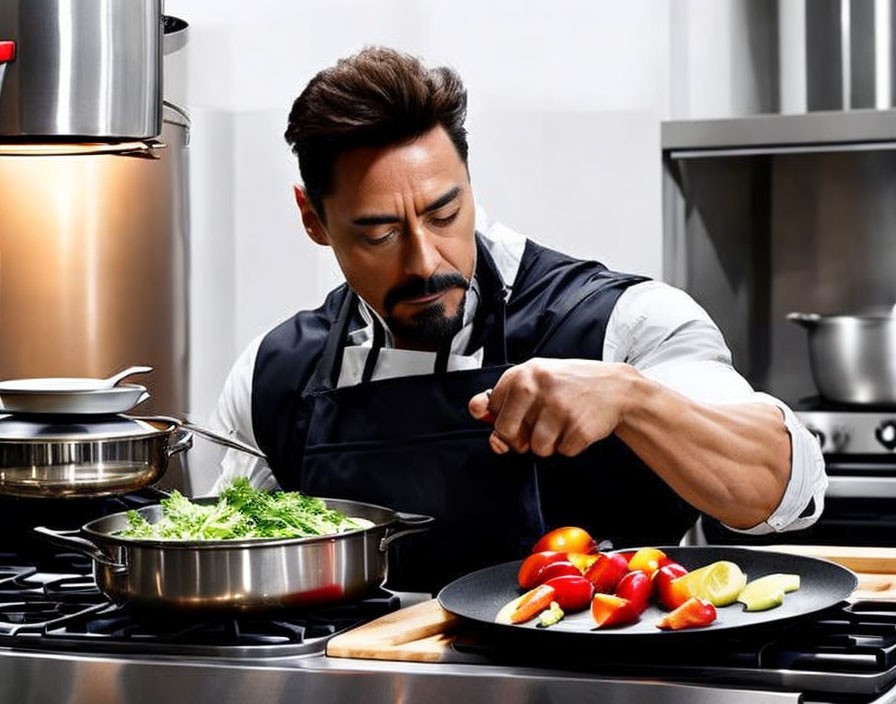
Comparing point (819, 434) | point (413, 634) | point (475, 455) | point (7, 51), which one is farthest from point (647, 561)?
point (819, 434)

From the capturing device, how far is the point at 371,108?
2.08m

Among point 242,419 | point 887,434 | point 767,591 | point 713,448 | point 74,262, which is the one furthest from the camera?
point 74,262

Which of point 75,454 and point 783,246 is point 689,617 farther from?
point 783,246

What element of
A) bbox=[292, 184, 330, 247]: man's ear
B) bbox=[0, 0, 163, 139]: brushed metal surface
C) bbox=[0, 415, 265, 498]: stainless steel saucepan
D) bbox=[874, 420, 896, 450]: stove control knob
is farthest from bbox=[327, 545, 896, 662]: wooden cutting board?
bbox=[874, 420, 896, 450]: stove control knob

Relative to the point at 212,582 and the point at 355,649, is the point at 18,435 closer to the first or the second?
the point at 212,582

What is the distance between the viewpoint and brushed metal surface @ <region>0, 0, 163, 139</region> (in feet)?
4.56

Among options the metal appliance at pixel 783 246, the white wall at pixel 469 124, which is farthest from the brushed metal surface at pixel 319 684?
the metal appliance at pixel 783 246

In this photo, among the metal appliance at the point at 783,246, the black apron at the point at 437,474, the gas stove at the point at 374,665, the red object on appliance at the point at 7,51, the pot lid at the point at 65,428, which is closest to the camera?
the gas stove at the point at 374,665

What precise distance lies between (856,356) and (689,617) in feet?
6.00

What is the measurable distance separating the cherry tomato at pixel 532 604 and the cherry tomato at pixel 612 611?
5cm

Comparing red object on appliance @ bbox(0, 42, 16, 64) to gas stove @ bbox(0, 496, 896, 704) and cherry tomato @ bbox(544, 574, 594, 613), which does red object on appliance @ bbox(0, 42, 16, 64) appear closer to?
gas stove @ bbox(0, 496, 896, 704)

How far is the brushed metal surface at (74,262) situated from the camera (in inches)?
124

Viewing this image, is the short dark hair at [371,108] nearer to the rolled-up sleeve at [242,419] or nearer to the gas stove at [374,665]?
the rolled-up sleeve at [242,419]

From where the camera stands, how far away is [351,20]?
338 cm
